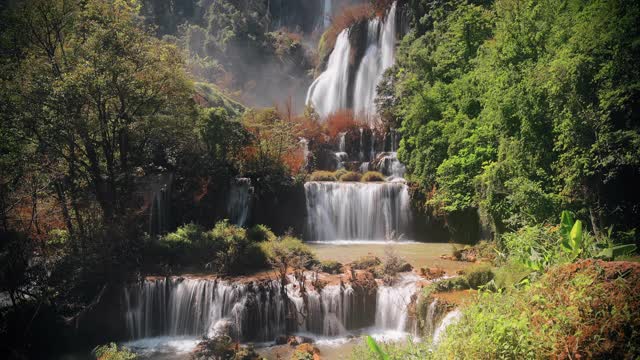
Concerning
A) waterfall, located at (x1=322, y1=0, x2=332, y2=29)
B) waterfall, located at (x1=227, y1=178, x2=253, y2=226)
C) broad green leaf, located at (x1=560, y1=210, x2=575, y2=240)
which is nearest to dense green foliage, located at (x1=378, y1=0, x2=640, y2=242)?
broad green leaf, located at (x1=560, y1=210, x2=575, y2=240)

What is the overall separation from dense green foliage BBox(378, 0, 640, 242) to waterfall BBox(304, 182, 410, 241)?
105 inches

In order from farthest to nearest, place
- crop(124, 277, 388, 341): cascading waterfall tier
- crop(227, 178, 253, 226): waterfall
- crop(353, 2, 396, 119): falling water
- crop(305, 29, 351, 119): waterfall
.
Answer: crop(305, 29, 351, 119): waterfall
crop(353, 2, 396, 119): falling water
crop(227, 178, 253, 226): waterfall
crop(124, 277, 388, 341): cascading waterfall tier

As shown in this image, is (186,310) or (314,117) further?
(314,117)

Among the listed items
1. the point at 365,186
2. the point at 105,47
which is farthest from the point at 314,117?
the point at 105,47

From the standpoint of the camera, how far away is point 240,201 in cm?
2072

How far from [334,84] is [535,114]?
23.9m

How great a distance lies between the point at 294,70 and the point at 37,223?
36.6m

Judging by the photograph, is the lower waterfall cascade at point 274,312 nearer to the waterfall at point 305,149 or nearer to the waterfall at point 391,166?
the waterfall at point 391,166

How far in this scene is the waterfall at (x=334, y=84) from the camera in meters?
32.5

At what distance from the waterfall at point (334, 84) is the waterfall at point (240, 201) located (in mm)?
12698

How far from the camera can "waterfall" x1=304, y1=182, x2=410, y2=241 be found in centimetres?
2003

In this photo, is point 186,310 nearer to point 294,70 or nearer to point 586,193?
point 586,193

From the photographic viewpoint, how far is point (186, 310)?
1259cm

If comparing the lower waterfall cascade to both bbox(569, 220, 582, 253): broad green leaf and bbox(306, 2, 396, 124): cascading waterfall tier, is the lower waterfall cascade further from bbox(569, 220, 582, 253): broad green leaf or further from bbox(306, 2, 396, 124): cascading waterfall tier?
bbox(306, 2, 396, 124): cascading waterfall tier
